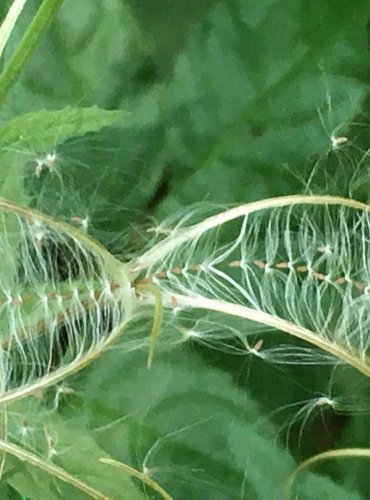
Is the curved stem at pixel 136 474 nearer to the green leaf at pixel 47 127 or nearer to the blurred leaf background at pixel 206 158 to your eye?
the blurred leaf background at pixel 206 158

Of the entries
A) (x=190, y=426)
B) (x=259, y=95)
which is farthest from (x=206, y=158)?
(x=190, y=426)

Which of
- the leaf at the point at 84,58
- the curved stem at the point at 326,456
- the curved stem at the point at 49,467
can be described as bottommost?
the curved stem at the point at 326,456

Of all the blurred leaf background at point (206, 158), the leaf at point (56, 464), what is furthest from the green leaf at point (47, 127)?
the leaf at point (56, 464)

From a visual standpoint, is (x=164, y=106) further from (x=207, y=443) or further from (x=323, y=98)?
(x=207, y=443)

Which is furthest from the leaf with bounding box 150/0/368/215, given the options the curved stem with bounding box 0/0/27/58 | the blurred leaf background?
the curved stem with bounding box 0/0/27/58

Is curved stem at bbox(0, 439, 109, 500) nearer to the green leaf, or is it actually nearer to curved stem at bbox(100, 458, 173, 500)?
curved stem at bbox(100, 458, 173, 500)

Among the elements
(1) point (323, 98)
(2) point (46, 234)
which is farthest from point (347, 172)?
(2) point (46, 234)
